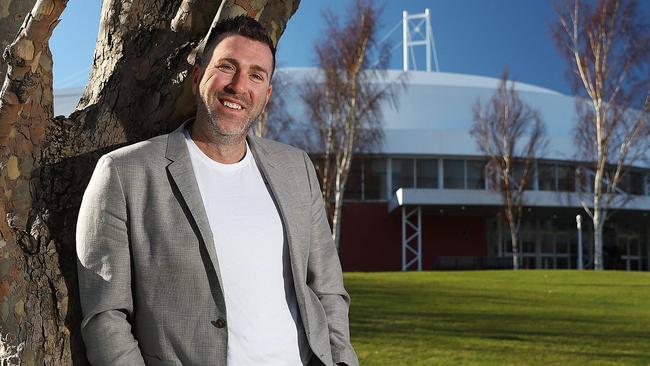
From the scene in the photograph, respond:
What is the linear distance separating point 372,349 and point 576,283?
32.5ft

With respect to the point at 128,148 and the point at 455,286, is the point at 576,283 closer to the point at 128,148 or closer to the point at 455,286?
the point at 455,286

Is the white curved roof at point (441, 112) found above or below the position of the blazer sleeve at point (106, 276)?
above

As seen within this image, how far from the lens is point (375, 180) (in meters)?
33.2

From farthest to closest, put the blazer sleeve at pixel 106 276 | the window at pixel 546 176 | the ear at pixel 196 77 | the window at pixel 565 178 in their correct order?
the window at pixel 546 176 < the window at pixel 565 178 < the ear at pixel 196 77 < the blazer sleeve at pixel 106 276

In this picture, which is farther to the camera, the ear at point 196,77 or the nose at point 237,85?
the ear at point 196,77

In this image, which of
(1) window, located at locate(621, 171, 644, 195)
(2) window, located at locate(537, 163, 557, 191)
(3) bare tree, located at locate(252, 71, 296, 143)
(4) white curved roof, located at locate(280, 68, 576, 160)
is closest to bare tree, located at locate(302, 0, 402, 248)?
(3) bare tree, located at locate(252, 71, 296, 143)

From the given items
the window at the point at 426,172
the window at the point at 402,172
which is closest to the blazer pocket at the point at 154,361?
the window at the point at 402,172

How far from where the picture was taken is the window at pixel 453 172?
3384 cm

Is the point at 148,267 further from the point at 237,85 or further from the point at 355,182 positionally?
the point at 355,182

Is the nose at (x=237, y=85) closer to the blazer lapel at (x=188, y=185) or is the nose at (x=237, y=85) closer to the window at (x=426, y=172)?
the blazer lapel at (x=188, y=185)

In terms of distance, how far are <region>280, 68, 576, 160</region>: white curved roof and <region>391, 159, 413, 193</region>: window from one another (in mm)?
1034

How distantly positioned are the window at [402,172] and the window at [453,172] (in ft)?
5.13

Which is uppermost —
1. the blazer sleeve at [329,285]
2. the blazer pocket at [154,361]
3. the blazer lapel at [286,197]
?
the blazer lapel at [286,197]

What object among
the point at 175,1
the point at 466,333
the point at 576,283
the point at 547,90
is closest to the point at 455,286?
the point at 576,283
